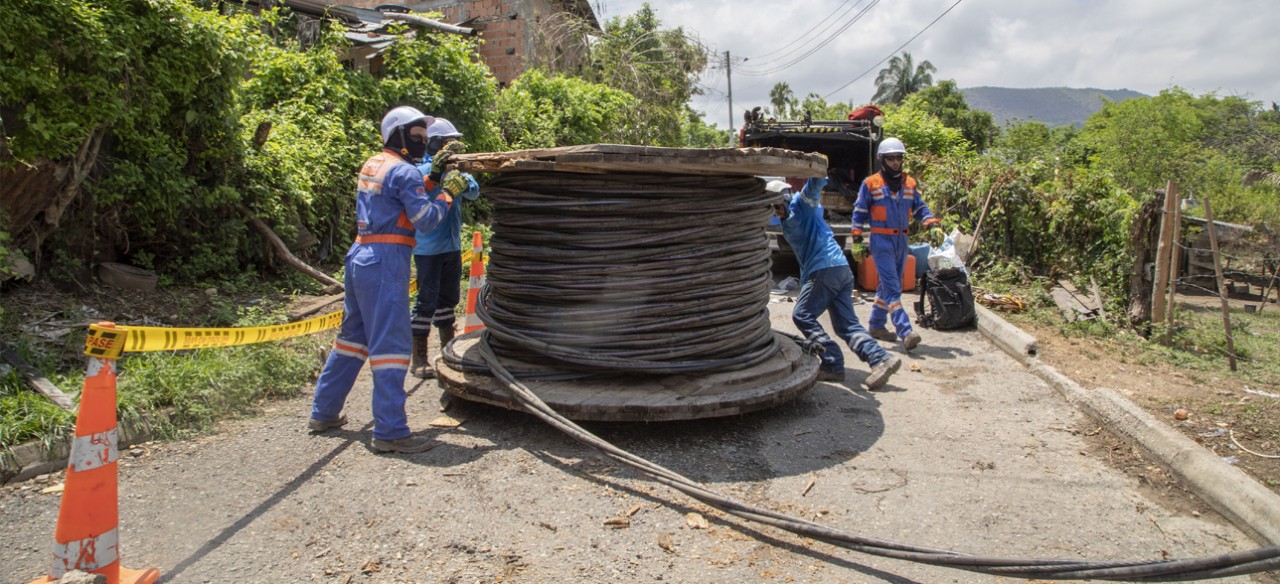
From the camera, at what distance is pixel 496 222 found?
4691 mm

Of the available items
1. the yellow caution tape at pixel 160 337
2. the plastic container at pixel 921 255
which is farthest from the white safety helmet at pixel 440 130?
the plastic container at pixel 921 255

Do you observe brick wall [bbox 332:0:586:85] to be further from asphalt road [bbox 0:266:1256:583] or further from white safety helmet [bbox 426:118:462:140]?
asphalt road [bbox 0:266:1256:583]

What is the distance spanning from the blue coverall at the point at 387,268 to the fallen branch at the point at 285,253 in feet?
11.5

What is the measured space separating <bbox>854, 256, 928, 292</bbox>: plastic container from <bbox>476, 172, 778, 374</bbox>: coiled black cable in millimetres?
5472

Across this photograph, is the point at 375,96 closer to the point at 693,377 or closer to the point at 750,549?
the point at 693,377

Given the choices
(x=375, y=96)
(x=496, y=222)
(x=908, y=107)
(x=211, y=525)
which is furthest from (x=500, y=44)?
(x=211, y=525)

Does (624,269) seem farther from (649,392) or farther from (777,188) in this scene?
(777,188)

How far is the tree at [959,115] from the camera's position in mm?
40688

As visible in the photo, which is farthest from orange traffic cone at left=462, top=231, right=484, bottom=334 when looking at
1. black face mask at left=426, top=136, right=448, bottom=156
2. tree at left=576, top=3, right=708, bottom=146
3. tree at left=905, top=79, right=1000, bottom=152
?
tree at left=905, top=79, right=1000, bottom=152

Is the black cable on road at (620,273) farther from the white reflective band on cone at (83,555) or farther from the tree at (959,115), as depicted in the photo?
the tree at (959,115)

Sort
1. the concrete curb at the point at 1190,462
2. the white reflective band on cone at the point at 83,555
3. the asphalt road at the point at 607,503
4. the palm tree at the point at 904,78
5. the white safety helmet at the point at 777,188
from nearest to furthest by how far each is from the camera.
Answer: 1. the white reflective band on cone at the point at 83,555
2. the asphalt road at the point at 607,503
3. the concrete curb at the point at 1190,462
4. the white safety helmet at the point at 777,188
5. the palm tree at the point at 904,78

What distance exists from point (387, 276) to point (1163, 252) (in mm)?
Result: 6429

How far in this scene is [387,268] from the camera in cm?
414

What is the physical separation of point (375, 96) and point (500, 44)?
8832 mm
